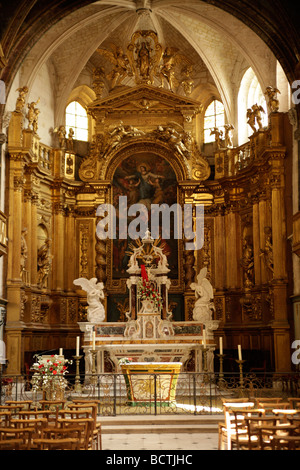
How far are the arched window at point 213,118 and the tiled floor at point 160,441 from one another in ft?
47.5

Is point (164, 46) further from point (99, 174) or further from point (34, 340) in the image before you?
point (34, 340)

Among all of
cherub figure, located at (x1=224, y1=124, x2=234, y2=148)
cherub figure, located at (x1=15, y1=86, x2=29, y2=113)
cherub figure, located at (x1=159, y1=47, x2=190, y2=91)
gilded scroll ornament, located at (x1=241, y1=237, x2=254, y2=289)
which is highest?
cherub figure, located at (x1=159, y1=47, x2=190, y2=91)

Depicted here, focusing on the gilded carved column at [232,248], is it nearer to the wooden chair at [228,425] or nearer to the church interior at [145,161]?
the church interior at [145,161]

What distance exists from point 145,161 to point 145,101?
208cm

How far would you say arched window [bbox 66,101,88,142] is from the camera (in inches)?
936

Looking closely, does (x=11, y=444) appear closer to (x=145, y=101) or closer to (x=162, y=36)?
(x=145, y=101)

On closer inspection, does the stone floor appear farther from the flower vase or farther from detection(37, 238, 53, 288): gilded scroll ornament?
detection(37, 238, 53, 288): gilded scroll ornament

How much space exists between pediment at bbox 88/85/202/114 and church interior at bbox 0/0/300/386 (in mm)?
39

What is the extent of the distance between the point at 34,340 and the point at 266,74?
11.2m

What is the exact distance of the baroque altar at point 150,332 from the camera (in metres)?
17.0

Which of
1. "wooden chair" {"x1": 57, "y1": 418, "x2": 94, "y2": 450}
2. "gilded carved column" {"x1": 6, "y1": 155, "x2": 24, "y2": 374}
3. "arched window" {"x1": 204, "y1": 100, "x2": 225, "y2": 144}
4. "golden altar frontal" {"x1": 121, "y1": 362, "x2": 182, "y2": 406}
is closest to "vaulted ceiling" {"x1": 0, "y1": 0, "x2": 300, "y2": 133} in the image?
"arched window" {"x1": 204, "y1": 100, "x2": 225, "y2": 144}

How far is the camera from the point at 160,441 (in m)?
10.3

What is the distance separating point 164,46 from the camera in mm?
23234
